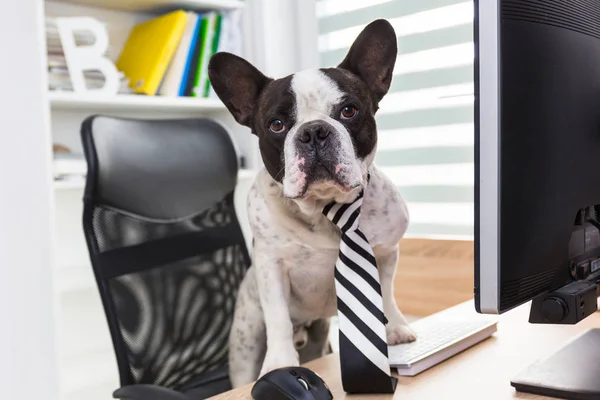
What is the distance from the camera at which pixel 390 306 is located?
112cm

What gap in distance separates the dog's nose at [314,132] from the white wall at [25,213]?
1.07 m

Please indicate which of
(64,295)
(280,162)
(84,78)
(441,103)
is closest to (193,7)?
(84,78)

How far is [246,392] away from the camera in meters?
0.92

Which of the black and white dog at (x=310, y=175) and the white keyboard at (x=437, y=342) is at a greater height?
the black and white dog at (x=310, y=175)

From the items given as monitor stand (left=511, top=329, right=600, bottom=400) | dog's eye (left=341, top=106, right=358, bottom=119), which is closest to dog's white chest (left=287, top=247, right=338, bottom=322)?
dog's eye (left=341, top=106, right=358, bottom=119)

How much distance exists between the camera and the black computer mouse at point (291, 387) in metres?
0.79

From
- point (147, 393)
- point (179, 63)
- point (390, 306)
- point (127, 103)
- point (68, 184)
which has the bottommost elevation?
point (147, 393)

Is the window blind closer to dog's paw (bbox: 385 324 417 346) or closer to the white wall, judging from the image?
dog's paw (bbox: 385 324 417 346)

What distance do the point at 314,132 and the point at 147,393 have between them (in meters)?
0.52

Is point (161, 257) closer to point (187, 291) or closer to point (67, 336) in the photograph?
point (187, 291)

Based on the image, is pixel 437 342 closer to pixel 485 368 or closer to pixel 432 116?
pixel 485 368

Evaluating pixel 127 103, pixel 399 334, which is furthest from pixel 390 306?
pixel 127 103

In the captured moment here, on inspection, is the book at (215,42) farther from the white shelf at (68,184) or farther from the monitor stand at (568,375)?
the monitor stand at (568,375)

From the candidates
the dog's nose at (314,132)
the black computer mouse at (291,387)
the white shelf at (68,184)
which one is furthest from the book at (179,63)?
the black computer mouse at (291,387)
